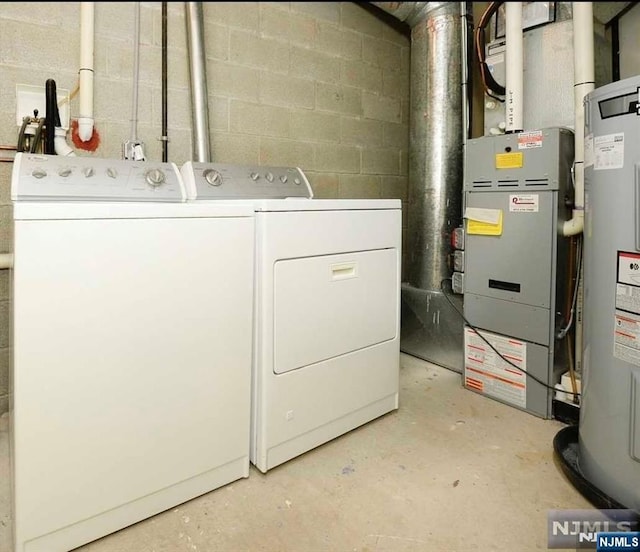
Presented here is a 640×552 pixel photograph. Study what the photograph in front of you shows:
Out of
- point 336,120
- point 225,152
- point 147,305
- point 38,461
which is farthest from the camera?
point 336,120

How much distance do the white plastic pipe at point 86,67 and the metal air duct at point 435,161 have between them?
4.72 feet

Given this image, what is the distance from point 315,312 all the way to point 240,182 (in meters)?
0.70

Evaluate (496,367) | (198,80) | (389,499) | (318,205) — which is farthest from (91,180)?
(496,367)

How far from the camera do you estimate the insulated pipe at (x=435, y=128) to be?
7.95 feet

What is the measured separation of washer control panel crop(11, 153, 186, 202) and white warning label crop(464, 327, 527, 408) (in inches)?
58.5

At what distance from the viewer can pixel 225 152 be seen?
2.34 m

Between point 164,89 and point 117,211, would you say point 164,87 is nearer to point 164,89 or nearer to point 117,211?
point 164,89

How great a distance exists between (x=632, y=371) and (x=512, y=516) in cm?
54

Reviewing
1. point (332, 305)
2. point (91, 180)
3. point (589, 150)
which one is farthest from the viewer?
point (332, 305)

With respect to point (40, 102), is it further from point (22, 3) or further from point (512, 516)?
point (512, 516)

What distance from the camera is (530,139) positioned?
193 cm

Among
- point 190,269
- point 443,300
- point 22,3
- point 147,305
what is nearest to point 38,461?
point 147,305

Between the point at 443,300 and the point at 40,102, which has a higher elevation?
the point at 40,102

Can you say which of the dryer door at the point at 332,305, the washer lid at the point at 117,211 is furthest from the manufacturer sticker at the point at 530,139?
the washer lid at the point at 117,211
